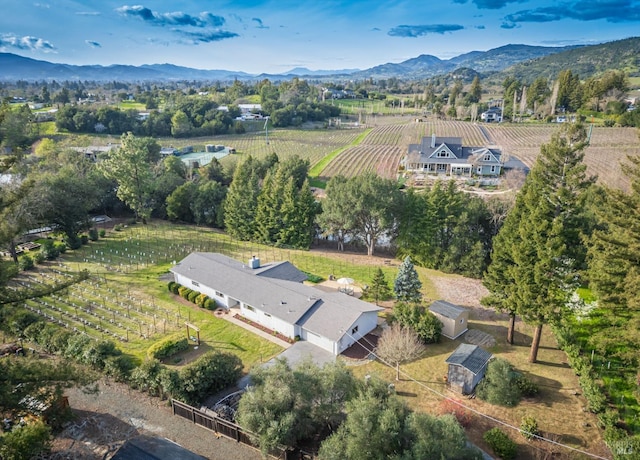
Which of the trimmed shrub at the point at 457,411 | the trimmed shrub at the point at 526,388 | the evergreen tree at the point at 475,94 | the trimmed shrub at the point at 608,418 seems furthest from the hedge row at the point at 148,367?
the evergreen tree at the point at 475,94

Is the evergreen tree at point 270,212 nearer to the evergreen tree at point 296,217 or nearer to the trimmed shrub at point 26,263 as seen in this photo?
the evergreen tree at point 296,217

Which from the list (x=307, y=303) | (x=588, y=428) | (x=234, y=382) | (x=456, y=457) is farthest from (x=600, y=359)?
(x=234, y=382)

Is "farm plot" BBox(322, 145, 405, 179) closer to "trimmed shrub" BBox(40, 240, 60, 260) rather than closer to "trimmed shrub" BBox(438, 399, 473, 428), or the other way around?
"trimmed shrub" BBox(40, 240, 60, 260)

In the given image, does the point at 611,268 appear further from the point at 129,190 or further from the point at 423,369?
the point at 129,190

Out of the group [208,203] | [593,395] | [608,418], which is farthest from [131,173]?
[608,418]

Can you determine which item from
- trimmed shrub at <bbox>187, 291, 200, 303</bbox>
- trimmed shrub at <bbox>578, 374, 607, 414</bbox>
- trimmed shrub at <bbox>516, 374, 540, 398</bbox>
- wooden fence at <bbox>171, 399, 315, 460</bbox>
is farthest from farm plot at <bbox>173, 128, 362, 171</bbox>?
trimmed shrub at <bbox>578, 374, 607, 414</bbox>
